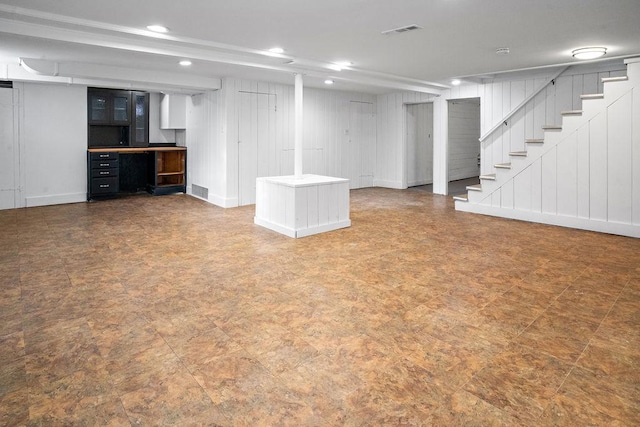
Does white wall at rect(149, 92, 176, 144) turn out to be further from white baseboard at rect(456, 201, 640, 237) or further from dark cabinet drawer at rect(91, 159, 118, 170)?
white baseboard at rect(456, 201, 640, 237)

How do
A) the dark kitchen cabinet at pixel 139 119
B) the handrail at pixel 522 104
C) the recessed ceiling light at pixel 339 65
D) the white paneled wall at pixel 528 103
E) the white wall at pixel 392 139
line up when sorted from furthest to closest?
the white wall at pixel 392 139 < the dark kitchen cabinet at pixel 139 119 < the handrail at pixel 522 104 < the white paneled wall at pixel 528 103 < the recessed ceiling light at pixel 339 65

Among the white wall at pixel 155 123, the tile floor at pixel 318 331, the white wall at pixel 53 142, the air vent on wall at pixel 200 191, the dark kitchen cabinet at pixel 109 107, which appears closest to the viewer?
the tile floor at pixel 318 331

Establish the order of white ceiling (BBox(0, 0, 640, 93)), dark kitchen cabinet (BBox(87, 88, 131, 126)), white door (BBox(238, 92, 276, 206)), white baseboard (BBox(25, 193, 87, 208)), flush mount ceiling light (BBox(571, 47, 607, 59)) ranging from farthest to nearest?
dark kitchen cabinet (BBox(87, 88, 131, 126)) < white door (BBox(238, 92, 276, 206)) < white baseboard (BBox(25, 193, 87, 208)) < flush mount ceiling light (BBox(571, 47, 607, 59)) < white ceiling (BBox(0, 0, 640, 93))

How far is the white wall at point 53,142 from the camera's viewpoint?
7.50 meters

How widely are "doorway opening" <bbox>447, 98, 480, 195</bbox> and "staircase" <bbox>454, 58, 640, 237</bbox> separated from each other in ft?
15.0

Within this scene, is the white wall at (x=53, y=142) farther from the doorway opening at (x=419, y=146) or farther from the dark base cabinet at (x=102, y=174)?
the doorway opening at (x=419, y=146)

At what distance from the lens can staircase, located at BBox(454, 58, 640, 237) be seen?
5461 mm

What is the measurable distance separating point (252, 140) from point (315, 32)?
382 cm

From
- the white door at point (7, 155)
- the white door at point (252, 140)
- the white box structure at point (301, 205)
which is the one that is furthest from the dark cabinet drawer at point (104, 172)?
the white box structure at point (301, 205)

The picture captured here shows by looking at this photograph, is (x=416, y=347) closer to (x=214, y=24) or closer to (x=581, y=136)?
(x=214, y=24)

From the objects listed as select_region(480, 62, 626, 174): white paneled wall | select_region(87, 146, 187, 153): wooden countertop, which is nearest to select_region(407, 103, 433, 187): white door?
select_region(480, 62, 626, 174): white paneled wall

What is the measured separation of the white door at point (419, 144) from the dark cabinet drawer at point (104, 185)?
6.79 m

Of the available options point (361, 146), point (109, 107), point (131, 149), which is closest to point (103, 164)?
point (131, 149)

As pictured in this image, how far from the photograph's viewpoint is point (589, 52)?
18.1ft
